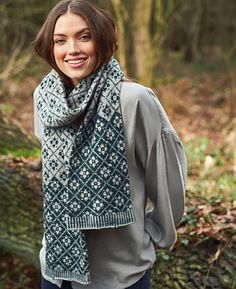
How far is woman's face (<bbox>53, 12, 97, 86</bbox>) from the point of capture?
232 centimetres

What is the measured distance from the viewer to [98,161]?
231 centimetres

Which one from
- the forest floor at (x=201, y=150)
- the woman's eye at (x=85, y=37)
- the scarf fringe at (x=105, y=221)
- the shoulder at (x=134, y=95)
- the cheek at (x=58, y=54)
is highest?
the woman's eye at (x=85, y=37)

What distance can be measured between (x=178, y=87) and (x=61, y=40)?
41.4 ft

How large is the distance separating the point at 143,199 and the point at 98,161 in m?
0.32

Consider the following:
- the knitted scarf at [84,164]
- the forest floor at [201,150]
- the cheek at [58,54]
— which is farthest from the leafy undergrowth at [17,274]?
the cheek at [58,54]

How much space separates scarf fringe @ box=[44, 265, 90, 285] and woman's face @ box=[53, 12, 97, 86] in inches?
31.6

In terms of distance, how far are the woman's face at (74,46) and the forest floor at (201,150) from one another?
4.90 feet

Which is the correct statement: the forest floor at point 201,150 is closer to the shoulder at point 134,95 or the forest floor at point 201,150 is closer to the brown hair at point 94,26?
the shoulder at point 134,95

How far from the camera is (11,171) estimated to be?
13.6 ft

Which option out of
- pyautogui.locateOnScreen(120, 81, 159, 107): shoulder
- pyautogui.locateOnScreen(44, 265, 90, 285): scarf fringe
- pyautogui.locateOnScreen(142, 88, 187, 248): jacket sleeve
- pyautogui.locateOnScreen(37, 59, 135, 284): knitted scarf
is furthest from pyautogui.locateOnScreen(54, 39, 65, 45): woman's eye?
pyautogui.locateOnScreen(44, 265, 90, 285): scarf fringe

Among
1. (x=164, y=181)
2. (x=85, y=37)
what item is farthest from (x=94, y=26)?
(x=164, y=181)

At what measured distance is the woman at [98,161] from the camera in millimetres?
2316

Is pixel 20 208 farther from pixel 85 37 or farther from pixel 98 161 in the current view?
pixel 85 37

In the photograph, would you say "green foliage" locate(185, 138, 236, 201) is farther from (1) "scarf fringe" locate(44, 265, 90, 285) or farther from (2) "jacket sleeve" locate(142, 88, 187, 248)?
(1) "scarf fringe" locate(44, 265, 90, 285)
